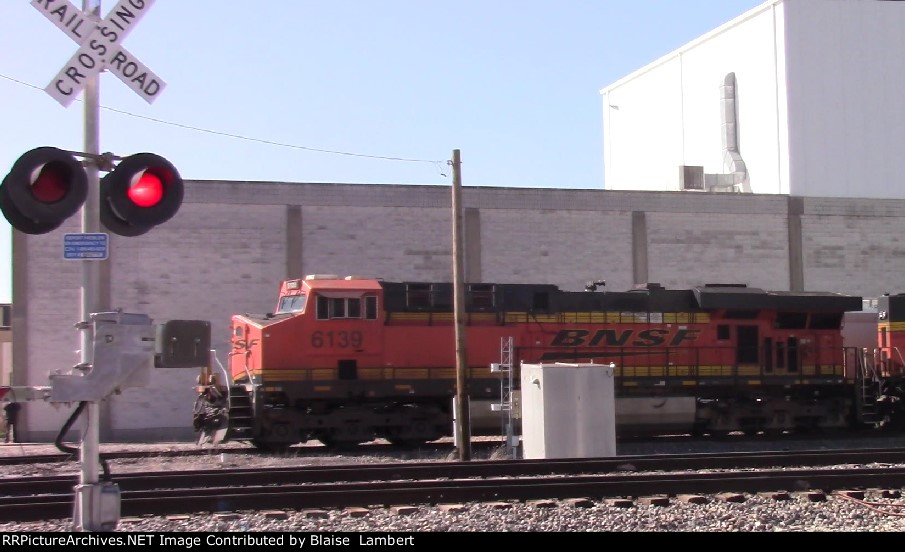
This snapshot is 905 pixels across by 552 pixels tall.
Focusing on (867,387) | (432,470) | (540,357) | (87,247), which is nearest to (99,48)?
(87,247)

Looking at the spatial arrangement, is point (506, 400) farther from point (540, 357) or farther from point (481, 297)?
point (481, 297)

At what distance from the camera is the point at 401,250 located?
2872cm

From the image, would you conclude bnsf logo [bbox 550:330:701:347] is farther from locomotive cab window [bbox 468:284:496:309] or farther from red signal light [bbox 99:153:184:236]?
red signal light [bbox 99:153:184:236]

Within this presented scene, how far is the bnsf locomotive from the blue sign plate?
11531 mm

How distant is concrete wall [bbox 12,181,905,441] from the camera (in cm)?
2641

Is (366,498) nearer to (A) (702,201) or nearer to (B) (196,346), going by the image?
(B) (196,346)

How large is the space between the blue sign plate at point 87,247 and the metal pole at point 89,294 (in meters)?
0.13

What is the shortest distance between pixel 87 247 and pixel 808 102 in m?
33.9

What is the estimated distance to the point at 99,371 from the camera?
6.86m

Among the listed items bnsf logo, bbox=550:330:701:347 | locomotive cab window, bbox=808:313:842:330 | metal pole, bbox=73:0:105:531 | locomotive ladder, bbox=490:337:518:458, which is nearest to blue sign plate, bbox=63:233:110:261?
metal pole, bbox=73:0:105:531

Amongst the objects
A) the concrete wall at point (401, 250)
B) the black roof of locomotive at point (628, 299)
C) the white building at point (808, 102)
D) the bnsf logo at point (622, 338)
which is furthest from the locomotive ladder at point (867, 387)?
the white building at point (808, 102)

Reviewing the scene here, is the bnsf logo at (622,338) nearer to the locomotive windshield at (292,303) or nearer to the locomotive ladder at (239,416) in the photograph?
the locomotive windshield at (292,303)
